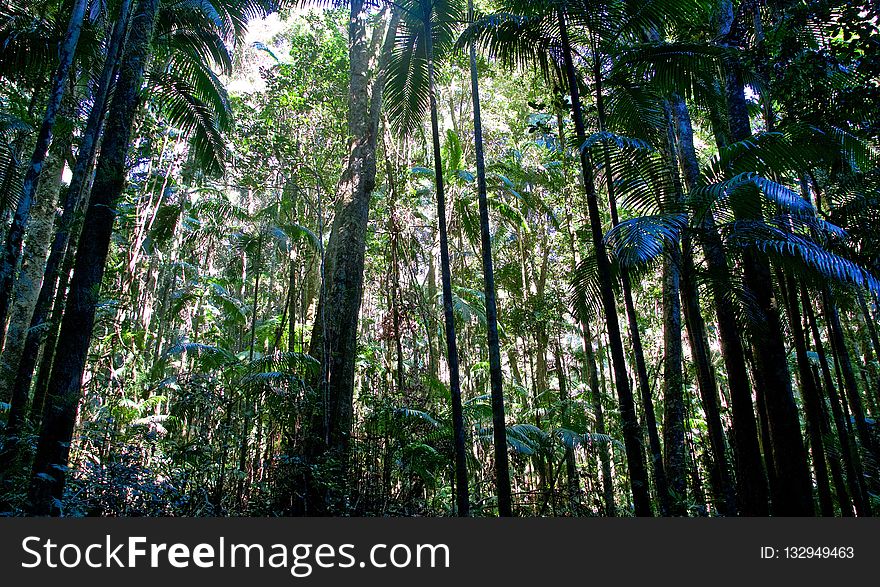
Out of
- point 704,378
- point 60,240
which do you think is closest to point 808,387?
point 704,378

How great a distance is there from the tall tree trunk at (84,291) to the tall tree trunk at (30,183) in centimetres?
52

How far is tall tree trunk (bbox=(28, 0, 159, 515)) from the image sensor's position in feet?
13.6

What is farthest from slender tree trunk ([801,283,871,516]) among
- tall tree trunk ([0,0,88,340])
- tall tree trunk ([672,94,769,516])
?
tall tree trunk ([0,0,88,340])

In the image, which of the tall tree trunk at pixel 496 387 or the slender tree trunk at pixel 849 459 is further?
the slender tree trunk at pixel 849 459

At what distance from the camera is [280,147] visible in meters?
9.20

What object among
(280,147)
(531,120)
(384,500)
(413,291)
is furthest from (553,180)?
(384,500)

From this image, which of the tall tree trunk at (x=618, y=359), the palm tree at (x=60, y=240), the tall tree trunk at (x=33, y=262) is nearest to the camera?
the tall tree trunk at (x=618, y=359)

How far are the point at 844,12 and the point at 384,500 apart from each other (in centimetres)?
694

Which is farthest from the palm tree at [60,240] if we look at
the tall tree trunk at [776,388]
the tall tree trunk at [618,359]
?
the tall tree trunk at [776,388]

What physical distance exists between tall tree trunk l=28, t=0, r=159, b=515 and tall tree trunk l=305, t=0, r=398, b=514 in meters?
2.77

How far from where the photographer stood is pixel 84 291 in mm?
4527

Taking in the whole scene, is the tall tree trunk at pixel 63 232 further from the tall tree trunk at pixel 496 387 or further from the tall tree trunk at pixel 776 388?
the tall tree trunk at pixel 776 388

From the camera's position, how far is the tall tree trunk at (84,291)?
13.6 feet

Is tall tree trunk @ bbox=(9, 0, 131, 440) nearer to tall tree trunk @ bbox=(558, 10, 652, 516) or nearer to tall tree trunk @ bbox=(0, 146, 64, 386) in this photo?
tall tree trunk @ bbox=(0, 146, 64, 386)
